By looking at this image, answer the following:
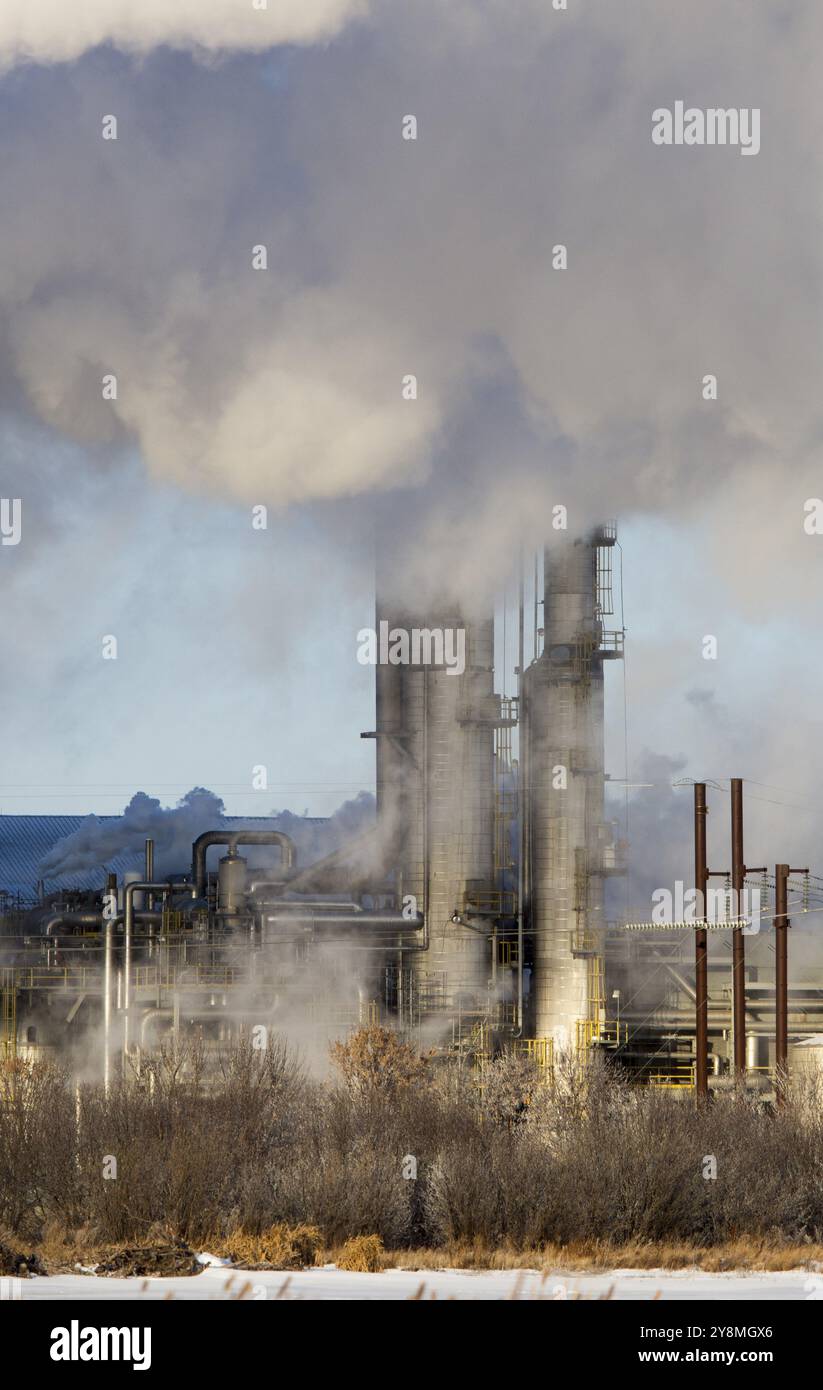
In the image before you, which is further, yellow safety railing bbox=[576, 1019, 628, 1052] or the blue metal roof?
the blue metal roof

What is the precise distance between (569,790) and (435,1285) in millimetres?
17817

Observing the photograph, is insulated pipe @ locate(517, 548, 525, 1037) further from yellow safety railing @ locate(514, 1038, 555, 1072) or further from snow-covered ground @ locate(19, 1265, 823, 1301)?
snow-covered ground @ locate(19, 1265, 823, 1301)

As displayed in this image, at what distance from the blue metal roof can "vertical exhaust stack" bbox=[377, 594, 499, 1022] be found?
17.9 m

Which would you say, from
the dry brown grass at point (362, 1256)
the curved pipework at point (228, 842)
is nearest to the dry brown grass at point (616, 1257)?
the dry brown grass at point (362, 1256)

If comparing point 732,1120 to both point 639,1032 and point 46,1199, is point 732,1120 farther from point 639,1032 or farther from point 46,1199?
point 639,1032

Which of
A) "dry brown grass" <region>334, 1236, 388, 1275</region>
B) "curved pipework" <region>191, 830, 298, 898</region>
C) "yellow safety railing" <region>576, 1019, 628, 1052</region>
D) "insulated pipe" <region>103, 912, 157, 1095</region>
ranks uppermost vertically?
"curved pipework" <region>191, 830, 298, 898</region>

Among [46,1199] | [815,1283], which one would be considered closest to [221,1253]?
[46,1199]

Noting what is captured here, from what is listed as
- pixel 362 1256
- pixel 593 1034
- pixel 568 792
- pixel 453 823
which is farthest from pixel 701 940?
pixel 362 1256

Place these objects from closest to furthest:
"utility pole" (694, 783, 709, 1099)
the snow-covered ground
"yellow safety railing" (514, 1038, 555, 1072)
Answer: the snow-covered ground → "utility pole" (694, 783, 709, 1099) → "yellow safety railing" (514, 1038, 555, 1072)

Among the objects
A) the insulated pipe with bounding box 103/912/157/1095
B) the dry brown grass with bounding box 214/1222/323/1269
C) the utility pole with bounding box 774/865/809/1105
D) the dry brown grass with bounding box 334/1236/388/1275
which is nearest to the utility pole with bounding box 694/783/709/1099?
the utility pole with bounding box 774/865/809/1105

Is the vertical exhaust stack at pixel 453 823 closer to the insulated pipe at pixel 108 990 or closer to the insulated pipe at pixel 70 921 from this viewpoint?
the insulated pipe at pixel 108 990

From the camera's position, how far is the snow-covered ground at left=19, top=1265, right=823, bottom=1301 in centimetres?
1800

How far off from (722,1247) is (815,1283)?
260cm

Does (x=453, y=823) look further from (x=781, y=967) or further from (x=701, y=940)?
(x=781, y=967)
